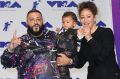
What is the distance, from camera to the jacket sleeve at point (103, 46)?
194cm

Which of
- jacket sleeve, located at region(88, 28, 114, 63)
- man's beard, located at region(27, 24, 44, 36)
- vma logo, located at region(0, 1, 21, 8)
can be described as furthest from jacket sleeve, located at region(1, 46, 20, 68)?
vma logo, located at region(0, 1, 21, 8)

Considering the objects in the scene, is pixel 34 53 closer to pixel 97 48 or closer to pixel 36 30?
pixel 36 30

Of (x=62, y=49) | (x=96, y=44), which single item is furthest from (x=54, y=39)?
(x=96, y=44)

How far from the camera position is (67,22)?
236cm

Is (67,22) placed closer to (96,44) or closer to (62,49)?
(62,49)

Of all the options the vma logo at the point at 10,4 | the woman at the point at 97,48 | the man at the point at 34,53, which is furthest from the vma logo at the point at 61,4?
the woman at the point at 97,48

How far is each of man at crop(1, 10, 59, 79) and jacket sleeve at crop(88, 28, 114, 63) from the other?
30 cm

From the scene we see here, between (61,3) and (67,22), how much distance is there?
2.81 ft

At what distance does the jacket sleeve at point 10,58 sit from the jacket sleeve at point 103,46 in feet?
1.57

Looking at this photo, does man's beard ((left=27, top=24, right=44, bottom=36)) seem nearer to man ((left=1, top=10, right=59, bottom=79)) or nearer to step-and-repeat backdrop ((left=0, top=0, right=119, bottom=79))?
man ((left=1, top=10, right=59, bottom=79))

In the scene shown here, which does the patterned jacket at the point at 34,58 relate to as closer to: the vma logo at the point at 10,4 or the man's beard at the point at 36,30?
the man's beard at the point at 36,30

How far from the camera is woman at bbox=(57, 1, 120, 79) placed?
1.96m

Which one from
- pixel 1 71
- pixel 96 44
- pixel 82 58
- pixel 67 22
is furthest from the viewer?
pixel 1 71

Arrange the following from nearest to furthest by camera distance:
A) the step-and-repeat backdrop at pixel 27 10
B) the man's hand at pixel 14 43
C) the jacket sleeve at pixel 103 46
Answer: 1. the jacket sleeve at pixel 103 46
2. the man's hand at pixel 14 43
3. the step-and-repeat backdrop at pixel 27 10
